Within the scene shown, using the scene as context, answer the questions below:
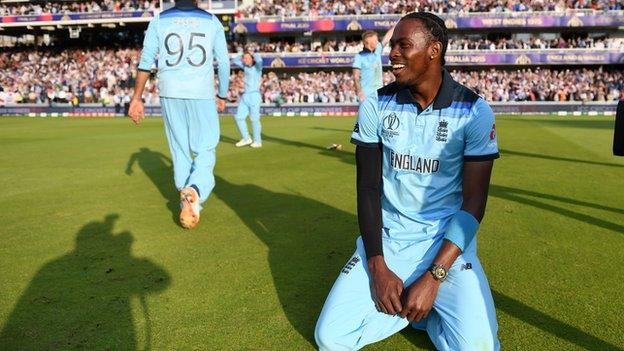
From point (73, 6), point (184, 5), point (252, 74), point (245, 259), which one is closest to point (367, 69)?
point (252, 74)

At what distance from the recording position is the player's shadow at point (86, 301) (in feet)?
10.4

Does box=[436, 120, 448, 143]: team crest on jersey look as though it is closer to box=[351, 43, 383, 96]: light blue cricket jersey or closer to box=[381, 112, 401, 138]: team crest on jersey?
box=[381, 112, 401, 138]: team crest on jersey

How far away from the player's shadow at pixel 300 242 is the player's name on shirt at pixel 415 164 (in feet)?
3.23

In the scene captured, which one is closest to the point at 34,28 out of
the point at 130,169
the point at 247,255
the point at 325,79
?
the point at 325,79

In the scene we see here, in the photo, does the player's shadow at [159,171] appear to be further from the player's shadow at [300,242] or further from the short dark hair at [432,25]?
the short dark hair at [432,25]

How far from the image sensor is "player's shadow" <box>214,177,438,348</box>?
369 centimetres

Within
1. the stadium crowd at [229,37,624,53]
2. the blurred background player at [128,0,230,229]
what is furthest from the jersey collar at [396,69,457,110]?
the stadium crowd at [229,37,624,53]

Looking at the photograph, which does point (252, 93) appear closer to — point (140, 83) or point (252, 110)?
point (252, 110)

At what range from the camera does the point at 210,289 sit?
156 inches

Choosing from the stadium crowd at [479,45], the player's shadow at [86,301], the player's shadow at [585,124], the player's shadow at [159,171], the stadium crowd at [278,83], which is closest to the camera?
the player's shadow at [86,301]

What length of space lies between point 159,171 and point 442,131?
293 inches

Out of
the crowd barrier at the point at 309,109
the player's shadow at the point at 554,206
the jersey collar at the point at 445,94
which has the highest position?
the jersey collar at the point at 445,94

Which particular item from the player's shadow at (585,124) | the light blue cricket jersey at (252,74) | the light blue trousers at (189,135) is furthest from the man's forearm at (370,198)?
the player's shadow at (585,124)

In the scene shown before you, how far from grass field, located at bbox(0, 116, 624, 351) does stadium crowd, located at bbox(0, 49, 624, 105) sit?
29843 mm
